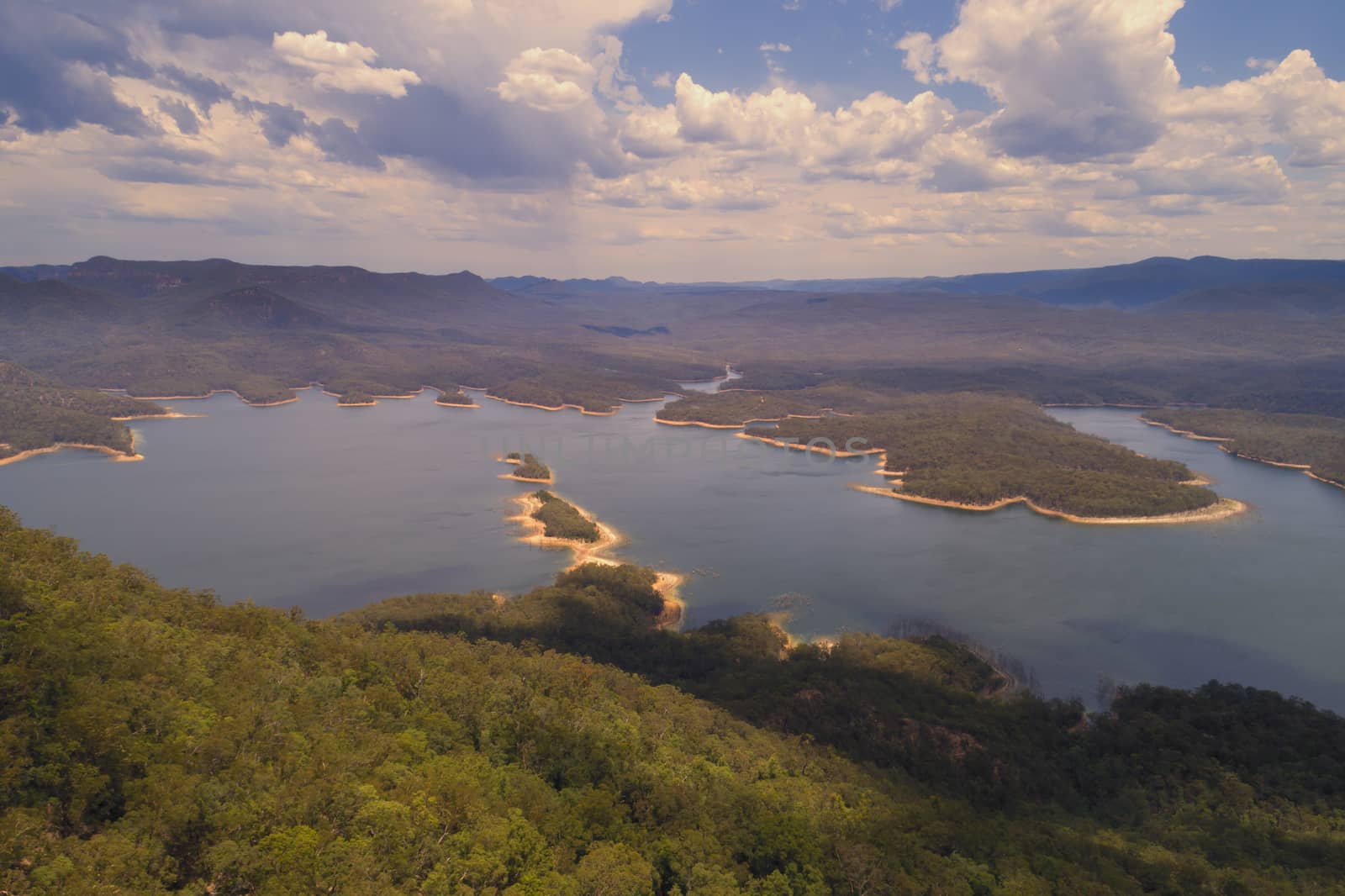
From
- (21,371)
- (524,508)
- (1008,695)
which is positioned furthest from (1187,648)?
(21,371)

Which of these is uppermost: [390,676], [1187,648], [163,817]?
[163,817]

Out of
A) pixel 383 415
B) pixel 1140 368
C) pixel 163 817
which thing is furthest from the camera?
pixel 1140 368

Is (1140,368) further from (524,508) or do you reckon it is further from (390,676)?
(390,676)

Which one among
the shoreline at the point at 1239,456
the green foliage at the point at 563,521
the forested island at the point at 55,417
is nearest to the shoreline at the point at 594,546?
the green foliage at the point at 563,521

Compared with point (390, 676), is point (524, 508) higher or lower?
lower

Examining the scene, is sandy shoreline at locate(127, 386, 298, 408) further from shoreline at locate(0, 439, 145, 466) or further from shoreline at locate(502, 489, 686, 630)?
shoreline at locate(502, 489, 686, 630)

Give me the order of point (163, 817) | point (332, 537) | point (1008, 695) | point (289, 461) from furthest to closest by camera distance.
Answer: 1. point (289, 461)
2. point (332, 537)
3. point (1008, 695)
4. point (163, 817)

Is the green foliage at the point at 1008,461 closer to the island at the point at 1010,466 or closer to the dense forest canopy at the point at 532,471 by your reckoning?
the island at the point at 1010,466
